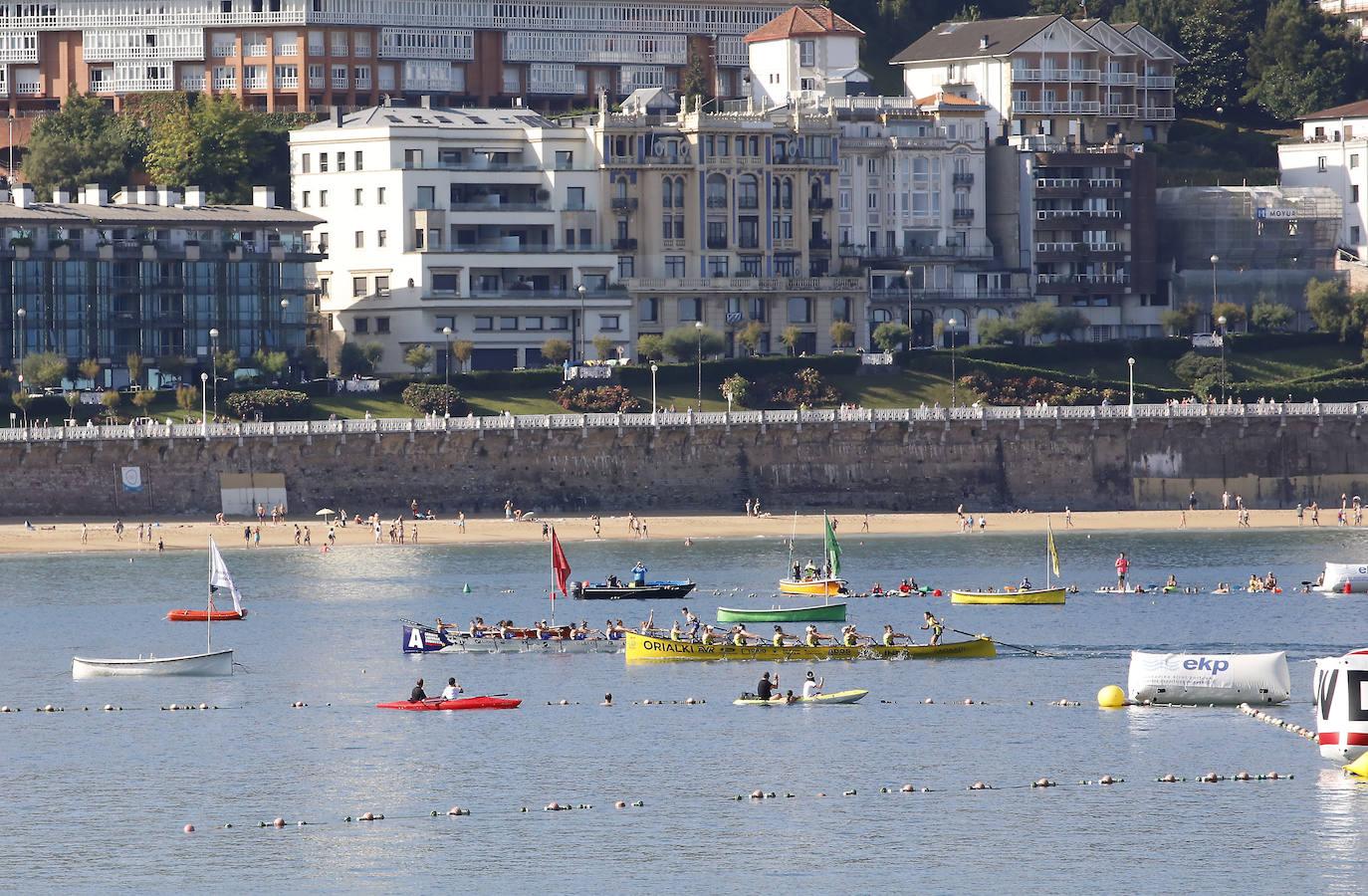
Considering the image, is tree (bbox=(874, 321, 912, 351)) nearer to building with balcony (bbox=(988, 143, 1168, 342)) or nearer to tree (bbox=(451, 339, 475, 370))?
building with balcony (bbox=(988, 143, 1168, 342))

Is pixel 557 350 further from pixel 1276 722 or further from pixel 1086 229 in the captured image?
pixel 1276 722

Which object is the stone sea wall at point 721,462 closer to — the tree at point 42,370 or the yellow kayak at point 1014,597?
the tree at point 42,370

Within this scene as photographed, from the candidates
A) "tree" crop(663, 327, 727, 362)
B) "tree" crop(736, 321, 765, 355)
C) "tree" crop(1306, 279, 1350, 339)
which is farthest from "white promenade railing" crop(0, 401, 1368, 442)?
"tree" crop(1306, 279, 1350, 339)

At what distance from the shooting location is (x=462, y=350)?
165625mm

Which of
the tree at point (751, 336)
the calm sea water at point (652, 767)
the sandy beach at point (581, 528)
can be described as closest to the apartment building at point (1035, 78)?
the tree at point (751, 336)

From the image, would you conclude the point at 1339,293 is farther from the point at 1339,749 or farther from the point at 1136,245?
the point at 1339,749

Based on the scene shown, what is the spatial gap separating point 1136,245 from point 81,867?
131 m

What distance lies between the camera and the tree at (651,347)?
550 feet

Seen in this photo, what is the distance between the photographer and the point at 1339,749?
259ft

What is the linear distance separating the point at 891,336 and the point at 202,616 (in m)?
64.9

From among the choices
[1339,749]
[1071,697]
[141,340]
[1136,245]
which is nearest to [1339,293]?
[1136,245]

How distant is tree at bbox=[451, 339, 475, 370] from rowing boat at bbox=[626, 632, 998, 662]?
213 ft

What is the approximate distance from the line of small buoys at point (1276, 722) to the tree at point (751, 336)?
277ft

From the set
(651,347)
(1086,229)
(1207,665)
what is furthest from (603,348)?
(1207,665)
